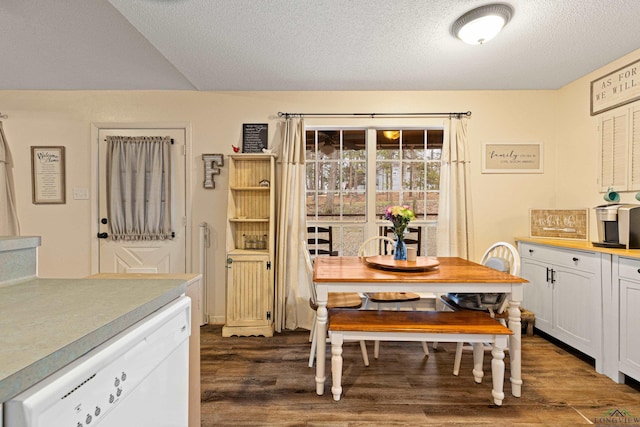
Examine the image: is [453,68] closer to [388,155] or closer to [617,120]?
[388,155]

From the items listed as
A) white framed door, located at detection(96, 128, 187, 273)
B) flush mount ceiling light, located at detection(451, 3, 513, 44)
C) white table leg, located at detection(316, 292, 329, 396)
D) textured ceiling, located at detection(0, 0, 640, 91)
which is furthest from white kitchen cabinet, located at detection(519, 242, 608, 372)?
white framed door, located at detection(96, 128, 187, 273)

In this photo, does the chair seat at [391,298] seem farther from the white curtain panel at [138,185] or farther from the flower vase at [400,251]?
the white curtain panel at [138,185]

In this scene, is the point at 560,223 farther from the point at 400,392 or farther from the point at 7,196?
the point at 7,196

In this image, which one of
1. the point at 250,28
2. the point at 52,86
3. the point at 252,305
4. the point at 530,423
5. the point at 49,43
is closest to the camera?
the point at 530,423

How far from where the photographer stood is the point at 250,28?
7.23ft

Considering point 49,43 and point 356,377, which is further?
point 49,43

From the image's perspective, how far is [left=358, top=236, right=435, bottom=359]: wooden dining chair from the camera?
2.59 meters

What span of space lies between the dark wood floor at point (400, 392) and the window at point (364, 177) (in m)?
1.32

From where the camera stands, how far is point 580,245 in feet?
8.29

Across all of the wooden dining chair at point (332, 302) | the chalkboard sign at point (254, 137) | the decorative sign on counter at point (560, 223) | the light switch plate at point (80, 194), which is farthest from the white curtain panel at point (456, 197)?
the light switch plate at point (80, 194)

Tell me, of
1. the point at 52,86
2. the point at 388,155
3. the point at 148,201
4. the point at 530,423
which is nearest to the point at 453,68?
the point at 388,155

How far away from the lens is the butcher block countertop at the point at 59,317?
559mm

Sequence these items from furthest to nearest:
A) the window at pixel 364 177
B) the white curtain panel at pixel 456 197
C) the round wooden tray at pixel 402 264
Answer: the window at pixel 364 177 → the white curtain panel at pixel 456 197 → the round wooden tray at pixel 402 264

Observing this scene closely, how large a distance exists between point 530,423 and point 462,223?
71.0 inches
